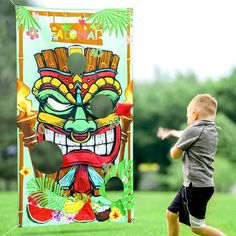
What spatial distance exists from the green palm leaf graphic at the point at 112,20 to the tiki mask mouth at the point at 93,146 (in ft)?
2.51

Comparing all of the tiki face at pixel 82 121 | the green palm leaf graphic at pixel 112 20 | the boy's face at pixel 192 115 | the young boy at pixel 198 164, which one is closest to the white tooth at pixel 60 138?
the tiki face at pixel 82 121

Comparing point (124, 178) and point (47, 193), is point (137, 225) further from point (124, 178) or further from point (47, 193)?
point (47, 193)

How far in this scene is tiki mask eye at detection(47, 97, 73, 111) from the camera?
504 centimetres

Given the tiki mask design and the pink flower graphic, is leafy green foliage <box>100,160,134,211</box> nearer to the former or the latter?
the tiki mask design

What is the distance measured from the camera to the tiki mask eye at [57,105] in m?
5.04

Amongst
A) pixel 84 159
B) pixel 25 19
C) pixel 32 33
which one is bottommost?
pixel 84 159

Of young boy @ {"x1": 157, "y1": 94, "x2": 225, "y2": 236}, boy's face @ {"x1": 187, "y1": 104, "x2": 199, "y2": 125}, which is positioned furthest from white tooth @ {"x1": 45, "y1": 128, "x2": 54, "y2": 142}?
boy's face @ {"x1": 187, "y1": 104, "x2": 199, "y2": 125}

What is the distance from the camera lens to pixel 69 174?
5082mm

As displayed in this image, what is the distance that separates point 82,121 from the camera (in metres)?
5.08

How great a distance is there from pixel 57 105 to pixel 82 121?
9.1 inches

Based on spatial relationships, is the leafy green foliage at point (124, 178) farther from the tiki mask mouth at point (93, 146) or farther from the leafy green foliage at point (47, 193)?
the leafy green foliage at point (47, 193)

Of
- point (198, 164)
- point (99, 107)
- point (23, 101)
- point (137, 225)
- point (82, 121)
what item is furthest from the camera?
point (99, 107)

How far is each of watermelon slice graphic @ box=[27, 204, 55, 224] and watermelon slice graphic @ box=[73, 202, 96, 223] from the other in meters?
0.21

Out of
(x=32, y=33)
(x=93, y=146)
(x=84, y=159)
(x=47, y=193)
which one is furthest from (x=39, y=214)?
(x=32, y=33)
